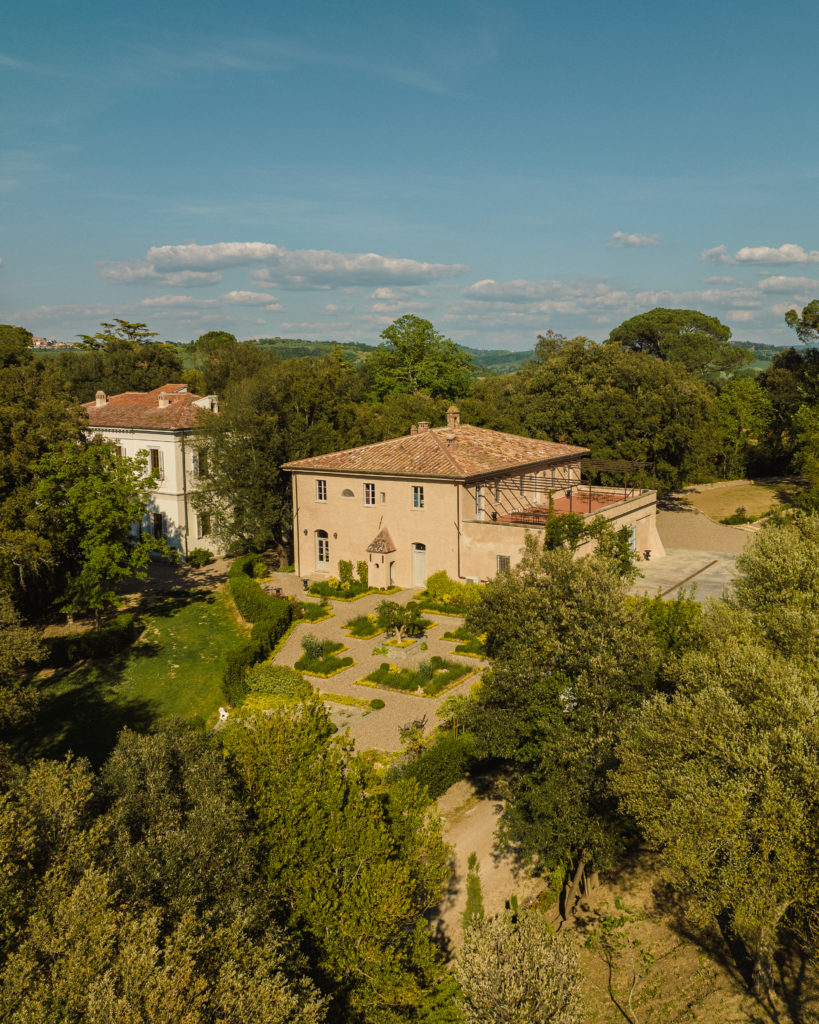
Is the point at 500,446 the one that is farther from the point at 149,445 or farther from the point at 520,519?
the point at 149,445

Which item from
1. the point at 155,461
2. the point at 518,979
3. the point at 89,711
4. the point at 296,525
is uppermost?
the point at 155,461

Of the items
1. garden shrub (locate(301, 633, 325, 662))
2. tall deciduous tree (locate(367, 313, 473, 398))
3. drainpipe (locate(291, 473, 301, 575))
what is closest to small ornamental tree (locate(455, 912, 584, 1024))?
garden shrub (locate(301, 633, 325, 662))

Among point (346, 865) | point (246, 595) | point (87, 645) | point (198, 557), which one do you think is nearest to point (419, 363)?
point (198, 557)

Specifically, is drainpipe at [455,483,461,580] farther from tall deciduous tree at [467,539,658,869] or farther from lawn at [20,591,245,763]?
tall deciduous tree at [467,539,658,869]

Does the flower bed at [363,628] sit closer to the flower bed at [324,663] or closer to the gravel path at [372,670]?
the gravel path at [372,670]

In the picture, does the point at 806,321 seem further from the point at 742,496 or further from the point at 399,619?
the point at 399,619

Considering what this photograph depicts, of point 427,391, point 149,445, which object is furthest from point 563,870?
point 427,391

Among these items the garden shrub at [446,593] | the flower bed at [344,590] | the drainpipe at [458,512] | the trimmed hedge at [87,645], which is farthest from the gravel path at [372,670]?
the trimmed hedge at [87,645]
